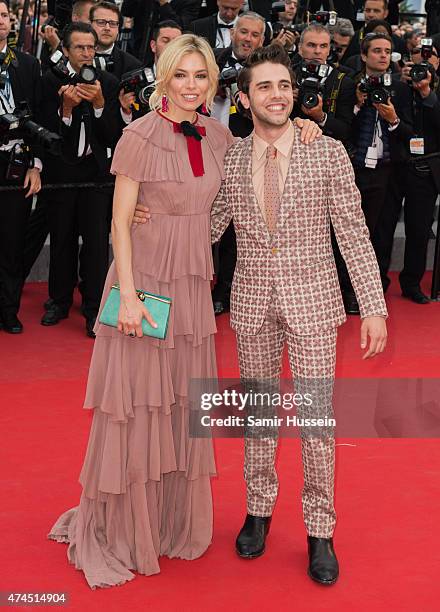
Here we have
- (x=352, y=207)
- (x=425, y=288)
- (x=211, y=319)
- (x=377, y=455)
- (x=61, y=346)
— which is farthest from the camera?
(x=425, y=288)

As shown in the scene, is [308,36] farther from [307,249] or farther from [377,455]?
[307,249]

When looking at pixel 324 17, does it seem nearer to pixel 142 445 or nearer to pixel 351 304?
pixel 351 304

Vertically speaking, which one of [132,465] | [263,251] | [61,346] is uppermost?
[263,251]

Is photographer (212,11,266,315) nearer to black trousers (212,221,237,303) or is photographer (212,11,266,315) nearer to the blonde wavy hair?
black trousers (212,221,237,303)

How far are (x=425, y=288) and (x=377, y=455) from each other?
10.4 ft

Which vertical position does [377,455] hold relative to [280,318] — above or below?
below

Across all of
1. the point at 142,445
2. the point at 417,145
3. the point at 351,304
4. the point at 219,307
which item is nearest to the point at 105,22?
the point at 219,307

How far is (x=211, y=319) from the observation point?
11.6 ft

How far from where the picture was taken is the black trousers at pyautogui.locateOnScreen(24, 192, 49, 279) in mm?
6809

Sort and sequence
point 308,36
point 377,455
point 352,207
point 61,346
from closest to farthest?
point 352,207 < point 377,455 < point 61,346 < point 308,36

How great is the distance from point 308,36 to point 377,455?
10.4 feet

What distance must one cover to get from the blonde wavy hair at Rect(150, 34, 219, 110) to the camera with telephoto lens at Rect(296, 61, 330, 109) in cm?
307

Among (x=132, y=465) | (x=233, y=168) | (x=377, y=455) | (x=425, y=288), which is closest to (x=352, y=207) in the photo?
(x=233, y=168)

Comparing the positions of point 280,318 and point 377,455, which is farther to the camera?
point 377,455
